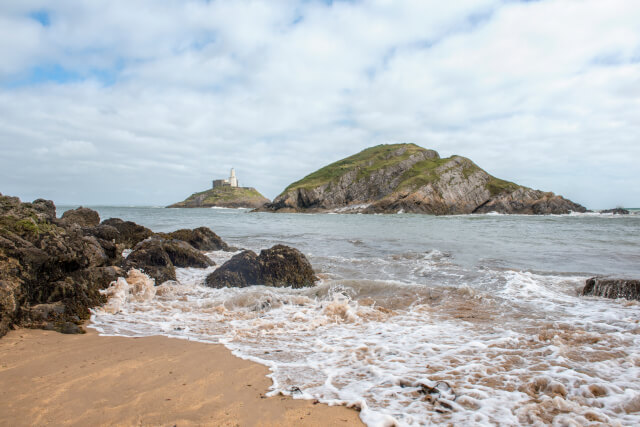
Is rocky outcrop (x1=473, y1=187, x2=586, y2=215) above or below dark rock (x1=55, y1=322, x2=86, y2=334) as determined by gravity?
above

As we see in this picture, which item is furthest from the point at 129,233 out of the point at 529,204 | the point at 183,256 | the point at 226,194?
the point at 226,194

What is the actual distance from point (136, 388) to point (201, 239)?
12699 millimetres

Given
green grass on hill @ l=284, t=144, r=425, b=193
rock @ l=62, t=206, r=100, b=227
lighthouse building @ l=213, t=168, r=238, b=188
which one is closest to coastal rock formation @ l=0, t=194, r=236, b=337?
rock @ l=62, t=206, r=100, b=227

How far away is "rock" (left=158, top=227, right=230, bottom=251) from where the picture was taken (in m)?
15.2

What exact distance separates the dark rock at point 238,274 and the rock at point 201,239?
6.46m

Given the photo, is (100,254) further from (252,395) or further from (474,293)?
(474,293)

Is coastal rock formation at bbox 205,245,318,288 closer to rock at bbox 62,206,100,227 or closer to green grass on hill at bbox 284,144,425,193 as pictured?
rock at bbox 62,206,100,227

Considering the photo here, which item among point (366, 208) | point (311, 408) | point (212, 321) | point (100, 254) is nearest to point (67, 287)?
point (212, 321)

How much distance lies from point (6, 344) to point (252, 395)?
3.28 m

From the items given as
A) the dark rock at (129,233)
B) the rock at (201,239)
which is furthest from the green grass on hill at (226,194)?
the rock at (201,239)

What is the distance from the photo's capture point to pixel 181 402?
10.1ft

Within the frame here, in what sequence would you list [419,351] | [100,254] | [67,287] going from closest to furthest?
[419,351], [67,287], [100,254]

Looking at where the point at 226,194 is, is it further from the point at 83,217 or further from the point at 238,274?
the point at 238,274

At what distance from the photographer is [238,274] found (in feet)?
29.6
